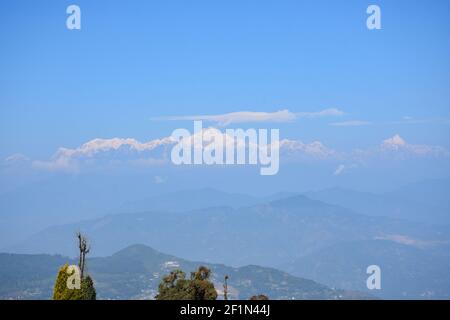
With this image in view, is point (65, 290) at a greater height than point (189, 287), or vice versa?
point (65, 290)

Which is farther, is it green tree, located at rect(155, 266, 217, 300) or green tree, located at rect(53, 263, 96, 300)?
green tree, located at rect(155, 266, 217, 300)

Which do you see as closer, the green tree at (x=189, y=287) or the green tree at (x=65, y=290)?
the green tree at (x=65, y=290)

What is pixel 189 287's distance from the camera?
143ft

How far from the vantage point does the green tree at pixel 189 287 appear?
141 ft

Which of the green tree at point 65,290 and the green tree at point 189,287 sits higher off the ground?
the green tree at point 65,290

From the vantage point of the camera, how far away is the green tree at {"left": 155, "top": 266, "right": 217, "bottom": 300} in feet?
141

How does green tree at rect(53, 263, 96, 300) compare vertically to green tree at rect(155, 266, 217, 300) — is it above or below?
above

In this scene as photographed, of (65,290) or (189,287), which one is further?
(189,287)
